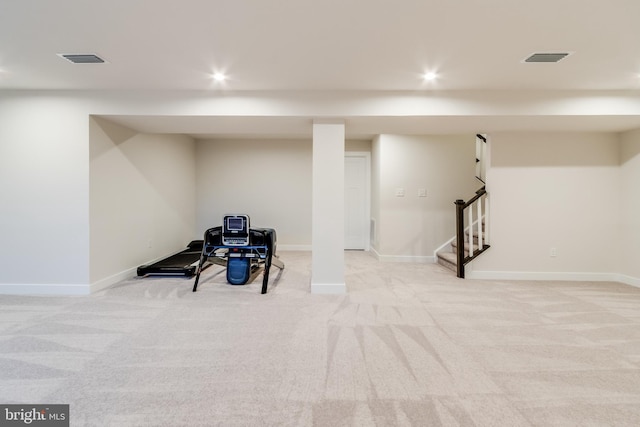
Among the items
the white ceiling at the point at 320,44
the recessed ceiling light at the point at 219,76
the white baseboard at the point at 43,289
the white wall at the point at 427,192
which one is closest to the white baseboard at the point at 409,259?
the white wall at the point at 427,192

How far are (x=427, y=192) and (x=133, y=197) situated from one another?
188 inches

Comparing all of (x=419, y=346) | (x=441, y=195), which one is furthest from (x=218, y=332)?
(x=441, y=195)

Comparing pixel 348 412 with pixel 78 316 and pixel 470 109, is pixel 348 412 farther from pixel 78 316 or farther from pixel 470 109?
pixel 470 109

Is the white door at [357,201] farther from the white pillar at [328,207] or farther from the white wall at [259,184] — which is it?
the white pillar at [328,207]

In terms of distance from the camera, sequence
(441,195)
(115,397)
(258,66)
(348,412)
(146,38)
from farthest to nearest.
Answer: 1. (441,195)
2. (258,66)
3. (146,38)
4. (115,397)
5. (348,412)

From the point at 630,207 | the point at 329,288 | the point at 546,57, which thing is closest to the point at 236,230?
the point at 329,288

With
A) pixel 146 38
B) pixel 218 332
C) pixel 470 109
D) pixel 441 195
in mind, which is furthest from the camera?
pixel 441 195

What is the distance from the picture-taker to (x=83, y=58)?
2488mm

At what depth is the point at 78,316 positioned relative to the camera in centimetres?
269

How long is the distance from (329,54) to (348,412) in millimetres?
2568

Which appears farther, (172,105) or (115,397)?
(172,105)

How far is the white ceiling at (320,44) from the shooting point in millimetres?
1818

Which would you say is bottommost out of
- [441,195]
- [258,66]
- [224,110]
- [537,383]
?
[537,383]

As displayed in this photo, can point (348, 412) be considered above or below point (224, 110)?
below
